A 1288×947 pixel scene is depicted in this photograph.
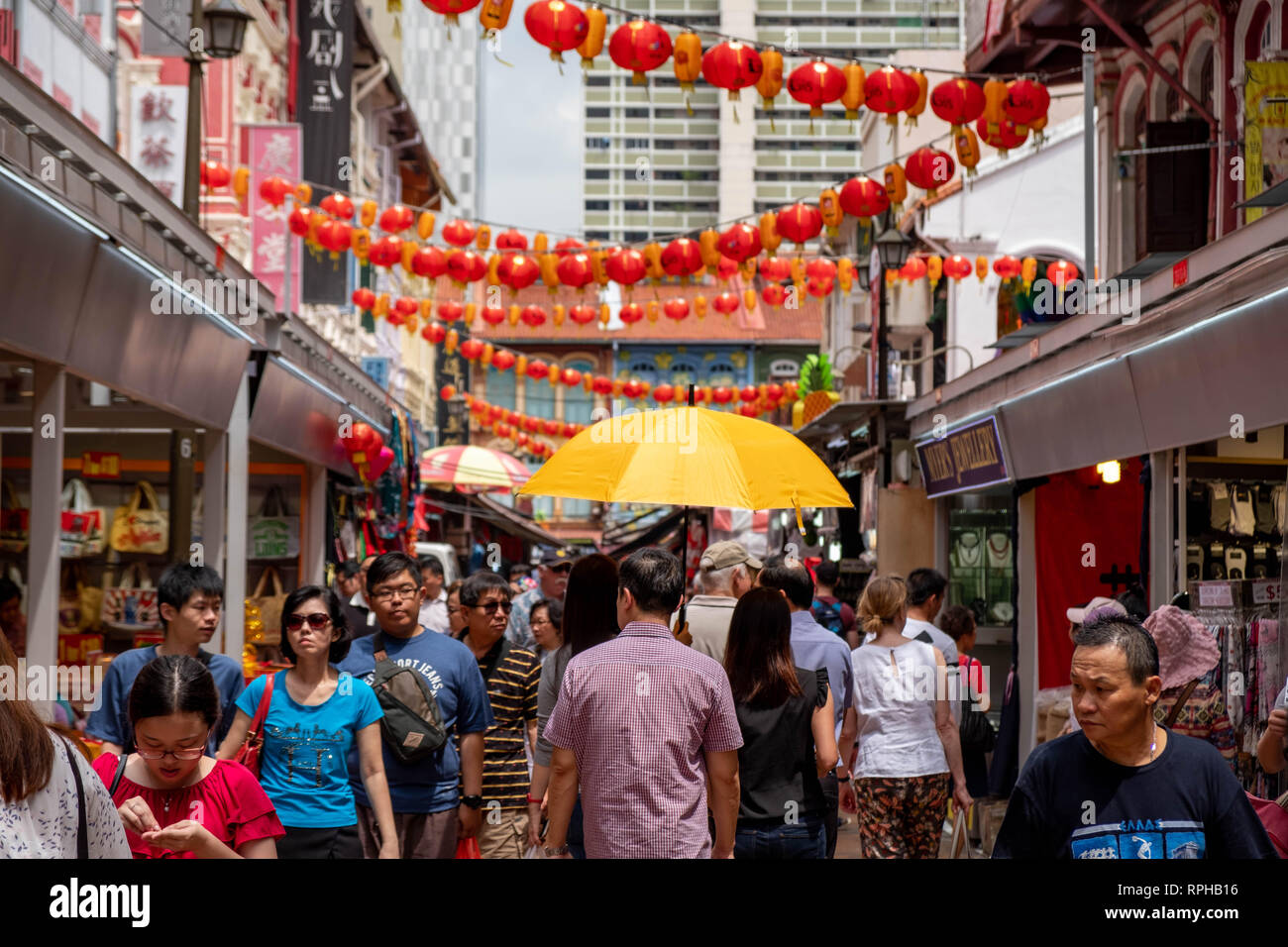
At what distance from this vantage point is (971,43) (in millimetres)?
17766

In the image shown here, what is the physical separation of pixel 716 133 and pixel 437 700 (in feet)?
362

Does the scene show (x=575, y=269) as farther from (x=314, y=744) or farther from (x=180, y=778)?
(x=180, y=778)

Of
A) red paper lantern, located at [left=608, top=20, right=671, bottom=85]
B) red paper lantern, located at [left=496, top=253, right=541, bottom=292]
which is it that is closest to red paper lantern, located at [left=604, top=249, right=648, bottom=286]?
red paper lantern, located at [left=496, top=253, right=541, bottom=292]

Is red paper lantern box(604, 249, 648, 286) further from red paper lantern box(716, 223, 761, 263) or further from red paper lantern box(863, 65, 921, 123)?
red paper lantern box(863, 65, 921, 123)

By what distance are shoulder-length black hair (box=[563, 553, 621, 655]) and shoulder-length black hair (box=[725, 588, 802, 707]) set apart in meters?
0.74

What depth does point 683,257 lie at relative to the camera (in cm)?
1630

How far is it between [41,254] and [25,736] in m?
4.09

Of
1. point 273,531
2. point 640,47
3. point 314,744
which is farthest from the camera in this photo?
point 273,531

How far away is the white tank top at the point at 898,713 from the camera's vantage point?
7934 millimetres

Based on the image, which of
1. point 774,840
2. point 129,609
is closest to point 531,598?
point 129,609

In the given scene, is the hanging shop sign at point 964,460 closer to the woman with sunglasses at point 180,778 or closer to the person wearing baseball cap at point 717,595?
the person wearing baseball cap at point 717,595

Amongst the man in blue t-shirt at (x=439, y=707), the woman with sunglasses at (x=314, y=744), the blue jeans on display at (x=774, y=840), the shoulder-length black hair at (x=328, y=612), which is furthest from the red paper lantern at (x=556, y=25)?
the blue jeans on display at (x=774, y=840)
